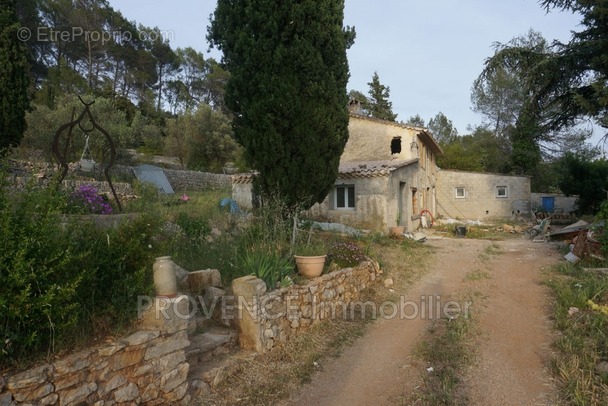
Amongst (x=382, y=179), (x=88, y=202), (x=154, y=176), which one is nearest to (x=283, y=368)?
(x=88, y=202)

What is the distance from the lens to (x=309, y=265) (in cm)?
626

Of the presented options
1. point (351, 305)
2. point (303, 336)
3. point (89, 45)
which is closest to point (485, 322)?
point (351, 305)

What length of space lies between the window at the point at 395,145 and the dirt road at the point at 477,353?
32.3 ft

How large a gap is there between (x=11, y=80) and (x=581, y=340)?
13.4 meters

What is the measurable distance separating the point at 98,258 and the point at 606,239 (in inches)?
382

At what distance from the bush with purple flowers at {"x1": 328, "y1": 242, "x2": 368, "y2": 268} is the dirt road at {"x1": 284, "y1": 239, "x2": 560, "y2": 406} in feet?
3.85

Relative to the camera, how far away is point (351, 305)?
23.2 feet

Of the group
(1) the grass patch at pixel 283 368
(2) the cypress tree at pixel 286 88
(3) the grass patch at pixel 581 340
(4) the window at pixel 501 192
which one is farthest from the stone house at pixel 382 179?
(1) the grass patch at pixel 283 368

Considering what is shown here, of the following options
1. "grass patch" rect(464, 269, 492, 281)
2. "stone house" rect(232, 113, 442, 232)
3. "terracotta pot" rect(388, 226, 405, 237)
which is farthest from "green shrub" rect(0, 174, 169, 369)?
"terracotta pot" rect(388, 226, 405, 237)

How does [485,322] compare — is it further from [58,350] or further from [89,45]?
[89,45]

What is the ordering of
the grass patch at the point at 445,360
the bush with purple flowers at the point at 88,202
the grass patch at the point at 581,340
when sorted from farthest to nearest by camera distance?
the bush with purple flowers at the point at 88,202
the grass patch at the point at 445,360
the grass patch at the point at 581,340

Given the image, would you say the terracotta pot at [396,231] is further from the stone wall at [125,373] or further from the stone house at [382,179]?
the stone wall at [125,373]

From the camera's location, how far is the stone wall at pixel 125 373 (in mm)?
2516

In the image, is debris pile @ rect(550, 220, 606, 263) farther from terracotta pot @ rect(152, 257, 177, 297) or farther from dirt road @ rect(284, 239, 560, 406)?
terracotta pot @ rect(152, 257, 177, 297)
